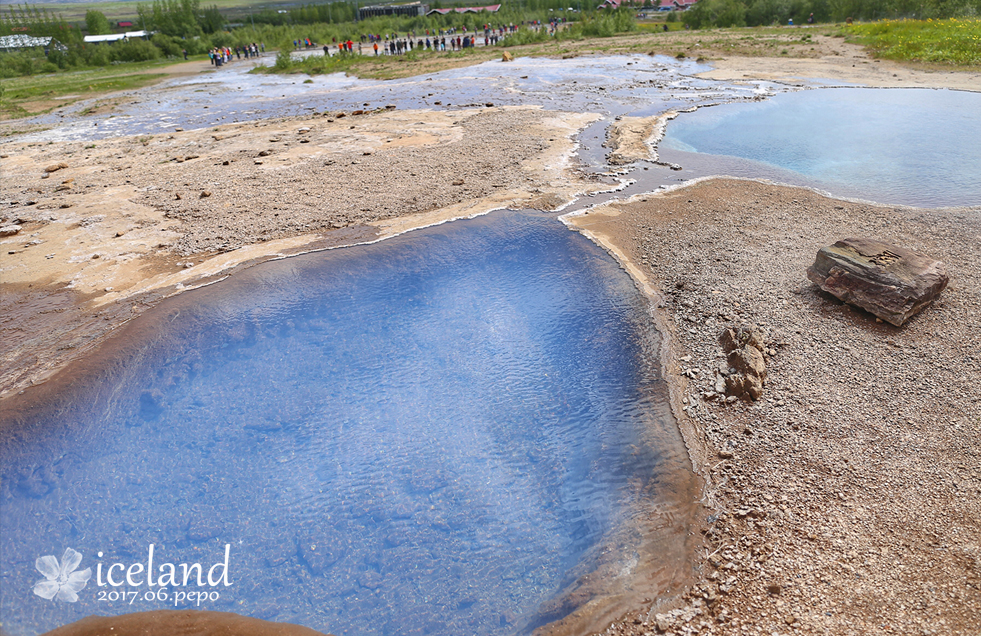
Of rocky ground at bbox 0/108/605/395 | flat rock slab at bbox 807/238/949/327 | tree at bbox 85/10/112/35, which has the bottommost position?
tree at bbox 85/10/112/35

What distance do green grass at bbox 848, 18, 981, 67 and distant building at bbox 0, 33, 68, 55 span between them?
2324 inches

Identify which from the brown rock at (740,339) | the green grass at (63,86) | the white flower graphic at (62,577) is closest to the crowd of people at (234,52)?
the green grass at (63,86)

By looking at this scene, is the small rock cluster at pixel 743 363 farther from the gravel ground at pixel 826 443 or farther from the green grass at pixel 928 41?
the green grass at pixel 928 41

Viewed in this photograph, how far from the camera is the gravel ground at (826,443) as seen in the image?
4.15 meters

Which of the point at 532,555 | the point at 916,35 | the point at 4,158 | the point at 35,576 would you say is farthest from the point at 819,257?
the point at 916,35

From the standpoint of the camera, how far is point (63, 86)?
31812 mm

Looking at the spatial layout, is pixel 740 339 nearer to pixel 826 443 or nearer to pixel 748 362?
pixel 748 362

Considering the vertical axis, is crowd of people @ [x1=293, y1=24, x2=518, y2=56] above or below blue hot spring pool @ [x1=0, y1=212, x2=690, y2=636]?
below

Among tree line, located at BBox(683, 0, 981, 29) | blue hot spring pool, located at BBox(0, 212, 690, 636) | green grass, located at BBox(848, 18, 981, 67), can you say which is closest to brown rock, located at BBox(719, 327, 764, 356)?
blue hot spring pool, located at BBox(0, 212, 690, 636)

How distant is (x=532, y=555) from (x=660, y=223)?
24.8 ft

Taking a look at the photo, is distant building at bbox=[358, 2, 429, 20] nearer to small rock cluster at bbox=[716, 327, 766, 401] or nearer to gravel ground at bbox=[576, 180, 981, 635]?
gravel ground at bbox=[576, 180, 981, 635]

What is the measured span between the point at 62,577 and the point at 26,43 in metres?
65.2

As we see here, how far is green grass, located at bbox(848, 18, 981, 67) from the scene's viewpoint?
74.3 ft

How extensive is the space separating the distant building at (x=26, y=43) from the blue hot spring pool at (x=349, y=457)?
54.3 meters
